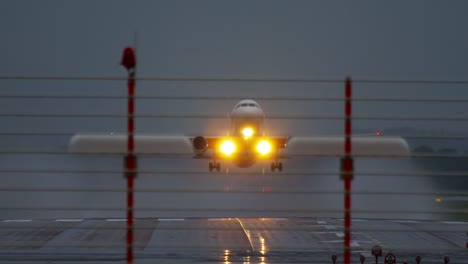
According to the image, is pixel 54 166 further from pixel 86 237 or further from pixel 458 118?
pixel 86 237

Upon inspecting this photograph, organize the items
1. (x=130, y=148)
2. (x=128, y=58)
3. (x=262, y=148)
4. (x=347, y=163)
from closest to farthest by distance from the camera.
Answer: (x=128, y=58)
(x=130, y=148)
(x=347, y=163)
(x=262, y=148)

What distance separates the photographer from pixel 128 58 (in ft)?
16.9

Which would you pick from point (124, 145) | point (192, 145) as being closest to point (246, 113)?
point (124, 145)

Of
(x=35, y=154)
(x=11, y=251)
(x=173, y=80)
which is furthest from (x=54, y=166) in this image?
(x=11, y=251)

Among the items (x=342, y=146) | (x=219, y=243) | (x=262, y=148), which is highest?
(x=219, y=243)

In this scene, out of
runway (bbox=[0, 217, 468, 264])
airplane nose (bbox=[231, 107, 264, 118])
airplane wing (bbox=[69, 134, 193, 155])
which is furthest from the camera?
airplane nose (bbox=[231, 107, 264, 118])

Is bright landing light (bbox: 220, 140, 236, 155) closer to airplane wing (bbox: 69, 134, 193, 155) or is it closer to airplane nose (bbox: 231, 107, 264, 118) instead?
airplane wing (bbox: 69, 134, 193, 155)

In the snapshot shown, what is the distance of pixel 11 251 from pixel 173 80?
89.8 ft

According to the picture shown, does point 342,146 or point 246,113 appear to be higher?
point 246,113

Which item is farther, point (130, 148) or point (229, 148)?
point (229, 148)

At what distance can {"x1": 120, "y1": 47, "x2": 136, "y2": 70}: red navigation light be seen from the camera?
5.11m

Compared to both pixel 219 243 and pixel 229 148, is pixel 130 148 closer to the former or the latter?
pixel 229 148

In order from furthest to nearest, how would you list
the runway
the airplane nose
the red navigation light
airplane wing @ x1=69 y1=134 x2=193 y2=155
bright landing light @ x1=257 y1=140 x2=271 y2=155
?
the airplane nose < the runway < bright landing light @ x1=257 y1=140 x2=271 y2=155 < airplane wing @ x1=69 y1=134 x2=193 y2=155 < the red navigation light

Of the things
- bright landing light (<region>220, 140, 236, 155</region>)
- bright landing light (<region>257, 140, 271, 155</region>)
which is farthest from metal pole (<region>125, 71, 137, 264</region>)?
bright landing light (<region>257, 140, 271, 155</region>)
